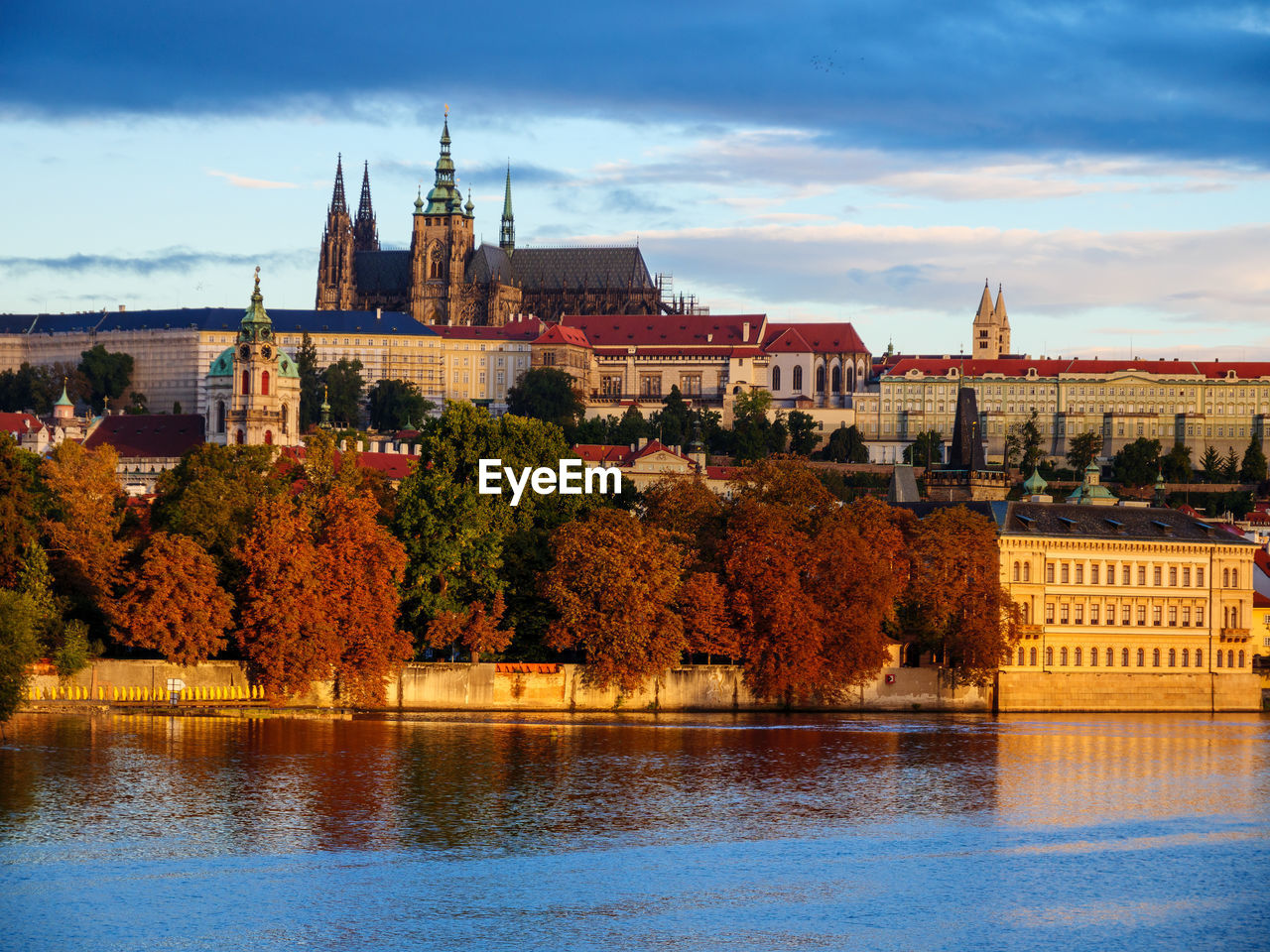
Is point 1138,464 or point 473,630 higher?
point 1138,464

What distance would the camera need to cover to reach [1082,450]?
18788 cm

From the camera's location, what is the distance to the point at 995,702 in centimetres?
7962


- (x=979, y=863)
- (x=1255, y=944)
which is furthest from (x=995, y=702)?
(x=1255, y=944)

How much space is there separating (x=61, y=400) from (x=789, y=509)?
114928mm

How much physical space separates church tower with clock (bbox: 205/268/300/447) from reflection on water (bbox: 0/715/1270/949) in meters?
81.0

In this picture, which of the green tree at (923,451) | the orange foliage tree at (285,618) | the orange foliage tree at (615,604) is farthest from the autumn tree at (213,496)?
the green tree at (923,451)

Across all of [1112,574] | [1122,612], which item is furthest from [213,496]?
[1122,612]

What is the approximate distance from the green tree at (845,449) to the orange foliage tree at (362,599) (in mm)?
120616

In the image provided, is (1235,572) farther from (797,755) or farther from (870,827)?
(870,827)

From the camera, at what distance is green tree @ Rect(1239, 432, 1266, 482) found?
183500mm

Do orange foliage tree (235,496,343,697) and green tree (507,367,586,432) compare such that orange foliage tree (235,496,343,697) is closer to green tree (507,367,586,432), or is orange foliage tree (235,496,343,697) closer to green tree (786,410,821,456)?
green tree (507,367,586,432)

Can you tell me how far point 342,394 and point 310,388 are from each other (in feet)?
10.6

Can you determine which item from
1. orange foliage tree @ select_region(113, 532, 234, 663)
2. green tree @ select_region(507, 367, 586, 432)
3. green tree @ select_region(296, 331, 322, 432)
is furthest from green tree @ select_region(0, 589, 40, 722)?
green tree @ select_region(507, 367, 586, 432)

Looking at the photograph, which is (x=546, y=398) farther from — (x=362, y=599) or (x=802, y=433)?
(x=362, y=599)
